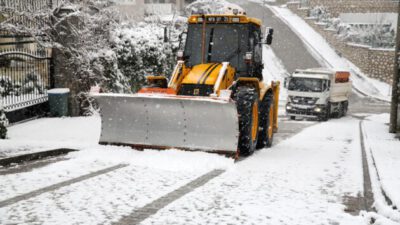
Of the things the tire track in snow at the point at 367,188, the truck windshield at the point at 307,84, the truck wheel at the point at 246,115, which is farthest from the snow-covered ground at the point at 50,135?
the truck windshield at the point at 307,84

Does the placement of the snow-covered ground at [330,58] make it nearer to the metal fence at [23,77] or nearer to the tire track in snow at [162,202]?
the metal fence at [23,77]

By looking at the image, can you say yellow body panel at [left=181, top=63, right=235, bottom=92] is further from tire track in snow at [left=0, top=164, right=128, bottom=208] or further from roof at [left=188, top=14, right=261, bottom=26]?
tire track in snow at [left=0, top=164, right=128, bottom=208]

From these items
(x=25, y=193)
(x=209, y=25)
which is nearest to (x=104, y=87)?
(x=209, y=25)

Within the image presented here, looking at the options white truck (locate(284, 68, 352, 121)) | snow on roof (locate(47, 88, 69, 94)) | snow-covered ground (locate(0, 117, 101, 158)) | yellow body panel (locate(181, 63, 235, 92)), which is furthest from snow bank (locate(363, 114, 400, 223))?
snow on roof (locate(47, 88, 69, 94))

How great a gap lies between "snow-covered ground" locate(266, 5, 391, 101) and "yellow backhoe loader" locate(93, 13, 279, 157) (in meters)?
27.1

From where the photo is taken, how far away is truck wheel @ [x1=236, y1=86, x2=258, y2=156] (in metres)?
10.1

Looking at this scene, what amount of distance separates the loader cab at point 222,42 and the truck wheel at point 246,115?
3.68 feet

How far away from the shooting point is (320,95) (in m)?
24.0

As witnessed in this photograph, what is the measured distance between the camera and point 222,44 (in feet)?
37.9

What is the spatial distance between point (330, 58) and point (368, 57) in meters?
3.24

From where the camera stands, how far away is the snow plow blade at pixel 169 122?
9.49 metres

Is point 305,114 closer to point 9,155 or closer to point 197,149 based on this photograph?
point 197,149

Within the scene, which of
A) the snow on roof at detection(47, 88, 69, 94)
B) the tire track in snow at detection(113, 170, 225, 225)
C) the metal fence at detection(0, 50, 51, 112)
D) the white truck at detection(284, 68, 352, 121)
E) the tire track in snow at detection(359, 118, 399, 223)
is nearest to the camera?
the tire track in snow at detection(113, 170, 225, 225)

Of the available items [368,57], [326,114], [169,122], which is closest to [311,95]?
[326,114]
